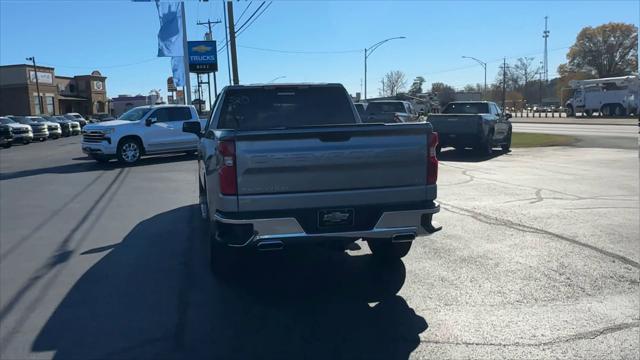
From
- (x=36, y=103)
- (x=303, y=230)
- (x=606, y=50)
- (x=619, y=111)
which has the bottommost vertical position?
(x=303, y=230)

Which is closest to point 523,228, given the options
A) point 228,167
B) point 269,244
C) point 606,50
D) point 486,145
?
point 269,244

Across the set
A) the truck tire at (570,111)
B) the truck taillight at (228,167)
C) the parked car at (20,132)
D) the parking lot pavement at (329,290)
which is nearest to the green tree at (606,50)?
the truck tire at (570,111)

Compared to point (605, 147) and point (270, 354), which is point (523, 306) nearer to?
point (270, 354)

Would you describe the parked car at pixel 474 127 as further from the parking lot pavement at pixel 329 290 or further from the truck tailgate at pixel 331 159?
the truck tailgate at pixel 331 159

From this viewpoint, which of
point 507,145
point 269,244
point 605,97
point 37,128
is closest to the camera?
point 269,244

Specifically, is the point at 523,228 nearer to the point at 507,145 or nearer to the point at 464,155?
the point at 464,155

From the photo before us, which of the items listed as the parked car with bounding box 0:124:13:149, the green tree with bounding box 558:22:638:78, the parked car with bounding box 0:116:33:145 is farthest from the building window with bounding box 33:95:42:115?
the green tree with bounding box 558:22:638:78

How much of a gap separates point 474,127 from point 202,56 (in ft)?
86.2

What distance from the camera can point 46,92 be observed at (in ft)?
236

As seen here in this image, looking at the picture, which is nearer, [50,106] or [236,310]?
[236,310]

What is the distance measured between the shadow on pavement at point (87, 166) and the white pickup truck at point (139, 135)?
0.32 meters

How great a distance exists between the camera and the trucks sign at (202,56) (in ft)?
128

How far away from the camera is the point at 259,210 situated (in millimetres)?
4609

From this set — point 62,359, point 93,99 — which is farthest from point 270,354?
point 93,99
